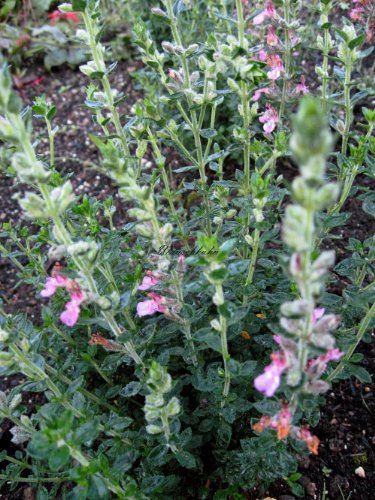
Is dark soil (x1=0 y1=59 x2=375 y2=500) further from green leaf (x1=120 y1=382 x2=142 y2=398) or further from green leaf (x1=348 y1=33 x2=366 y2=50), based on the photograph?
green leaf (x1=348 y1=33 x2=366 y2=50)

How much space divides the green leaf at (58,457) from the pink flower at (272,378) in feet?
2.09

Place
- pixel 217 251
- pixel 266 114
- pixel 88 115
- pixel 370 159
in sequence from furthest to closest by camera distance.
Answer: pixel 88 115, pixel 266 114, pixel 370 159, pixel 217 251

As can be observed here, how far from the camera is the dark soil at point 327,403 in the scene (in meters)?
2.48

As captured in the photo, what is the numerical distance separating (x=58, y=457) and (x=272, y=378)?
707 mm

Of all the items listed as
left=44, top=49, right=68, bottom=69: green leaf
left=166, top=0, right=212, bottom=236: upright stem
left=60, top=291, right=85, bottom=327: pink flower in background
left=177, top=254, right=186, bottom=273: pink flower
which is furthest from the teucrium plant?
left=44, top=49, right=68, bottom=69: green leaf

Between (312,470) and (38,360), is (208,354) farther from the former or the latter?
(38,360)

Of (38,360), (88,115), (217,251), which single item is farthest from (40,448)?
(88,115)

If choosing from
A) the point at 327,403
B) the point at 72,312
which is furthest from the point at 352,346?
the point at 72,312

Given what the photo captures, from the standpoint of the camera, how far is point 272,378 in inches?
56.9

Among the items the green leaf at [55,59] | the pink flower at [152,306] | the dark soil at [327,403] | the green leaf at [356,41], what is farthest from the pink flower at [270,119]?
the green leaf at [55,59]

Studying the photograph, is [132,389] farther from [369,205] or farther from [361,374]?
[369,205]

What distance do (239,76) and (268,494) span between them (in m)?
1.94

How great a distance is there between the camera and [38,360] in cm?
197

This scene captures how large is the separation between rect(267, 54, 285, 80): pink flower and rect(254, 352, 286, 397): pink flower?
1857mm
